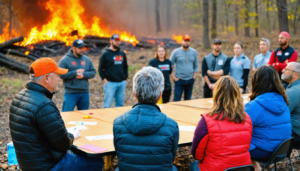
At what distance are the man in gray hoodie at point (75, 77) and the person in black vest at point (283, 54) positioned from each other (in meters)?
4.64

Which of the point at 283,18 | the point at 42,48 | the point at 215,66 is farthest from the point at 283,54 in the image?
the point at 42,48

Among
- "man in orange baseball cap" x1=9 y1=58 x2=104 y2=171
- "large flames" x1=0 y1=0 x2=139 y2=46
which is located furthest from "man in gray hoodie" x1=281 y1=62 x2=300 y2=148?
"large flames" x1=0 y1=0 x2=139 y2=46

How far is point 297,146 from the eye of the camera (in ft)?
12.1

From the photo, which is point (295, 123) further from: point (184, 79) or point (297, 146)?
point (184, 79)

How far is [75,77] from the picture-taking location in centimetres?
542

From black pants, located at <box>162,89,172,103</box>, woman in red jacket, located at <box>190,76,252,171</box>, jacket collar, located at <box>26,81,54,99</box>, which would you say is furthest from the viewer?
black pants, located at <box>162,89,172,103</box>

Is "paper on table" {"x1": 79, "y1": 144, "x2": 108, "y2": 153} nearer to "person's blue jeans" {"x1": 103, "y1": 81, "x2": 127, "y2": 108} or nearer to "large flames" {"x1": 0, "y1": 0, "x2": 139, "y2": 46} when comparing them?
"person's blue jeans" {"x1": 103, "y1": 81, "x2": 127, "y2": 108}

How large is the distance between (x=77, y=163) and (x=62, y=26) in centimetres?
1488

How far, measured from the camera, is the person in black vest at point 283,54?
20.2 ft

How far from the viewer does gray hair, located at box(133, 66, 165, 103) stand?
2242 mm

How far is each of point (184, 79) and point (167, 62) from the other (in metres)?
0.69

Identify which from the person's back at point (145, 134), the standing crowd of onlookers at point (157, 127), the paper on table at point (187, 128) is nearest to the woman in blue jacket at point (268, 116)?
the standing crowd of onlookers at point (157, 127)

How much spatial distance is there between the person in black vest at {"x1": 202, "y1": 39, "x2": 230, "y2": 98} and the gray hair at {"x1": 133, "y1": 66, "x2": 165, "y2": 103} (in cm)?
426

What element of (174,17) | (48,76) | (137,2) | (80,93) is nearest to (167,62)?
(80,93)
